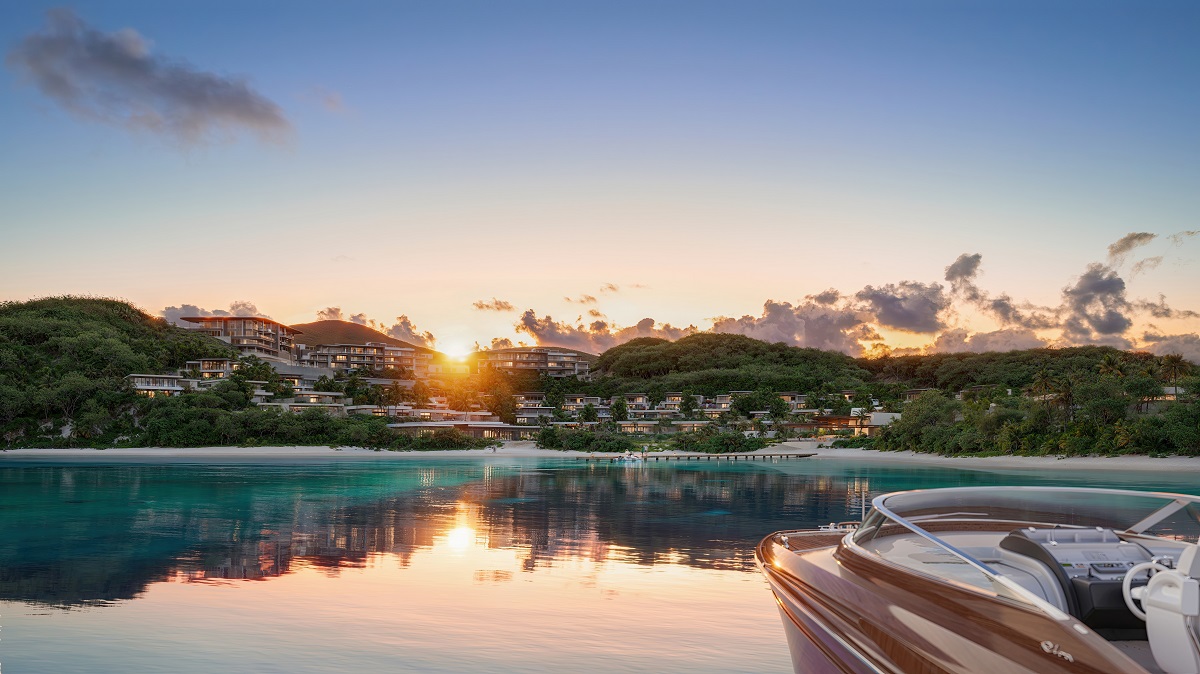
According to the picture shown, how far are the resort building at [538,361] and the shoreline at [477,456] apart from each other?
85095 millimetres

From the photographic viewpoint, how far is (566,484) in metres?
35.4

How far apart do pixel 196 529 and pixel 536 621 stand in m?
12.8

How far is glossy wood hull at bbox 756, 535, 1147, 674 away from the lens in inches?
114

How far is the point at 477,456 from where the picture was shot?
65938mm

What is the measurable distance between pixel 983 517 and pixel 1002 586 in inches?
71.9

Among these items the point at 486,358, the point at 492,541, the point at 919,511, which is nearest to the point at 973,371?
the point at 486,358

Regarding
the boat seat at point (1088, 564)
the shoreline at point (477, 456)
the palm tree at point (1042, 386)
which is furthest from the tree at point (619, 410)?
the boat seat at point (1088, 564)

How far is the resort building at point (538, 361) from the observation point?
516 feet

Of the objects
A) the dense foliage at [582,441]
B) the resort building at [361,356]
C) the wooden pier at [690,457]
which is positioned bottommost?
the wooden pier at [690,457]

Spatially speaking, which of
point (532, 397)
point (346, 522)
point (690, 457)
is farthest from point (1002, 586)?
point (532, 397)

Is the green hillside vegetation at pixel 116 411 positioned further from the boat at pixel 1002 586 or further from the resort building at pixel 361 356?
the boat at pixel 1002 586

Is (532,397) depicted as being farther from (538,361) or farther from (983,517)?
(983,517)

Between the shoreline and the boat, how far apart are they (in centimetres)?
4982

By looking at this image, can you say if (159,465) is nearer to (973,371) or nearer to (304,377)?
(304,377)
